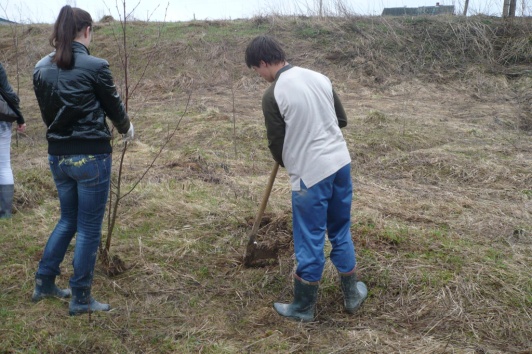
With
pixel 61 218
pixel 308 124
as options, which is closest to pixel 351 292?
pixel 308 124

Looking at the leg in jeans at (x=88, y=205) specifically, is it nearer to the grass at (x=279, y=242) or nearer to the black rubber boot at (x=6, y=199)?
the grass at (x=279, y=242)

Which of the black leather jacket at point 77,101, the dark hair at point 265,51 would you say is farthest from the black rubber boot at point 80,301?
the dark hair at point 265,51

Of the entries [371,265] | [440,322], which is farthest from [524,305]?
[371,265]

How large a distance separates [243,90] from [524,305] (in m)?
9.72

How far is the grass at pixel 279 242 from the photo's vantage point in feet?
9.50

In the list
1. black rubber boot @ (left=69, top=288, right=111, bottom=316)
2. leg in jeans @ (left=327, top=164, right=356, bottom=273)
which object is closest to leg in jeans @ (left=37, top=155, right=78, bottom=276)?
black rubber boot @ (left=69, top=288, right=111, bottom=316)

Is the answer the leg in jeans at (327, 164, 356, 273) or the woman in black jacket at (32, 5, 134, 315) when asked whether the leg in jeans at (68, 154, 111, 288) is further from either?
the leg in jeans at (327, 164, 356, 273)

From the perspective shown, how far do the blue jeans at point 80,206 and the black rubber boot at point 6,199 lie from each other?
1.82m

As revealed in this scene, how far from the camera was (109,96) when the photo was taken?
8.95ft

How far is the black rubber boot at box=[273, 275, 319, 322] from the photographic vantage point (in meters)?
3.03

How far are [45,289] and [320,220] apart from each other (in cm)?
170

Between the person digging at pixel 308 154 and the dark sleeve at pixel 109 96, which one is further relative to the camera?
the person digging at pixel 308 154

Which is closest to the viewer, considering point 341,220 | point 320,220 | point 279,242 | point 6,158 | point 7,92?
point 320,220

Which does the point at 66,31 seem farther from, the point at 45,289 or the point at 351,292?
the point at 351,292
